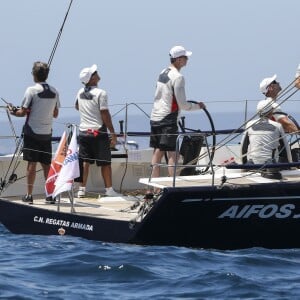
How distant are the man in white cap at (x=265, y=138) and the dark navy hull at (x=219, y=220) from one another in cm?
69

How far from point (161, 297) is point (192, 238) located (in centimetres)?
228

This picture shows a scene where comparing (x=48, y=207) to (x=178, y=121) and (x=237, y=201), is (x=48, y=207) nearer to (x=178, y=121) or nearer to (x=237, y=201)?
(x=178, y=121)

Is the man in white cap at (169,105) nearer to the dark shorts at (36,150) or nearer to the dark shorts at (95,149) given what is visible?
the dark shorts at (95,149)

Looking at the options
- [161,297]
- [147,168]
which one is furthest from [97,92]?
[161,297]

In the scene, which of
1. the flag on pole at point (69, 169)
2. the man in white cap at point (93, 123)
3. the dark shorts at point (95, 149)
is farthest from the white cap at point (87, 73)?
the flag on pole at point (69, 169)

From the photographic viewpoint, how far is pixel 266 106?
1146 centimetres

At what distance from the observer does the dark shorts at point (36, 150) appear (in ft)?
41.0

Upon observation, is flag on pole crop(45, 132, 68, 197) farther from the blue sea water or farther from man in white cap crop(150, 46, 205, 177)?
man in white cap crop(150, 46, 205, 177)

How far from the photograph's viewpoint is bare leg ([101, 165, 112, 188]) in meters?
12.8

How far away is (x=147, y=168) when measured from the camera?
46.8 ft

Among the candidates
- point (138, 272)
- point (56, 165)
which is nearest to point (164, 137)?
point (56, 165)

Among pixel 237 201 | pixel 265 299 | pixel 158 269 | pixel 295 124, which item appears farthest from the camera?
pixel 295 124

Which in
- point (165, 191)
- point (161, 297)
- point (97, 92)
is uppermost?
point (97, 92)

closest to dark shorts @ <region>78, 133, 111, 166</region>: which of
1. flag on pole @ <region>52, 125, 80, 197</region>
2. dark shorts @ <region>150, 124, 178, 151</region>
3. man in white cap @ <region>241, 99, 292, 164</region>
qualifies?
dark shorts @ <region>150, 124, 178, 151</region>
